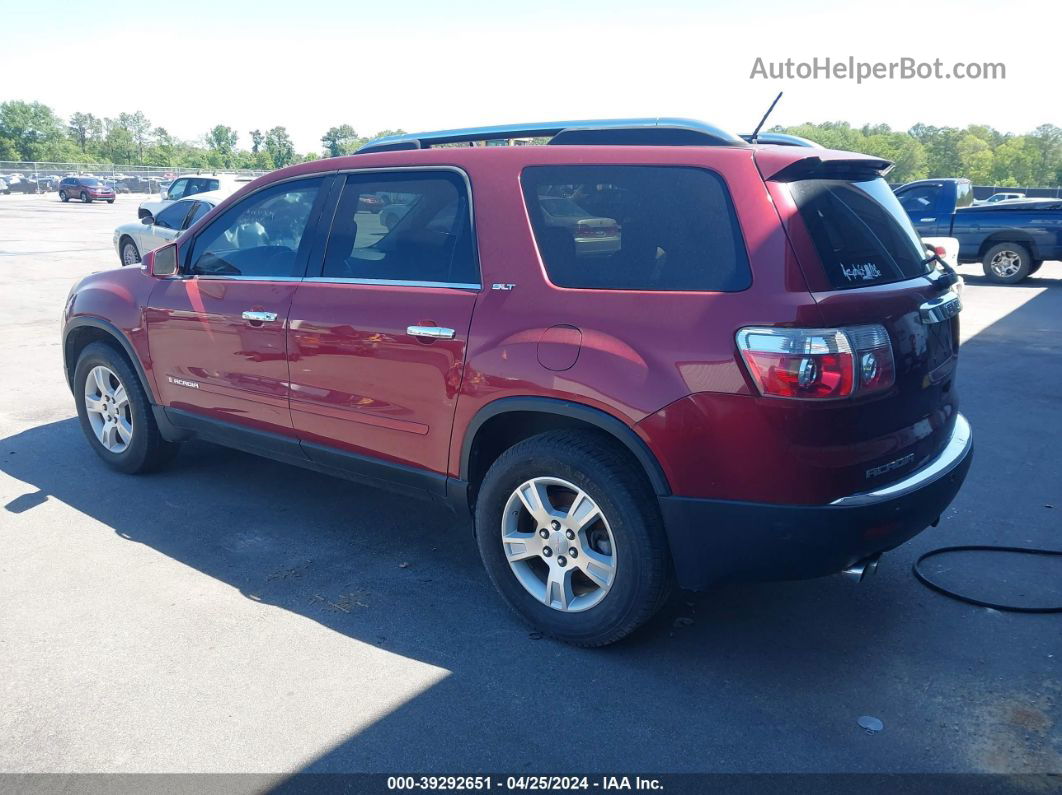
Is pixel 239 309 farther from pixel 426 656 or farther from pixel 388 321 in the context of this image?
pixel 426 656

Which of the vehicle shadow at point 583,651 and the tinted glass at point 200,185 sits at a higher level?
the tinted glass at point 200,185

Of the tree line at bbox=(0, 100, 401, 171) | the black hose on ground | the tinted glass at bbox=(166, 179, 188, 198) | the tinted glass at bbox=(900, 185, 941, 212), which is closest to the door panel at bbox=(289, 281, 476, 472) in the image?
the black hose on ground

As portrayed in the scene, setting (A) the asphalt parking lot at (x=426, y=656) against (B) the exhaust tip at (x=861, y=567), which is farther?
(B) the exhaust tip at (x=861, y=567)

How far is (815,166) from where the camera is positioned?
3.26 metres

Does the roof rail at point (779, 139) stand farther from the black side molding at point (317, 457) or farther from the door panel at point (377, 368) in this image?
the black side molding at point (317, 457)

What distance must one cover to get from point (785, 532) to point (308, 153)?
89.0 meters

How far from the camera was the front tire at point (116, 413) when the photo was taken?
17.5ft

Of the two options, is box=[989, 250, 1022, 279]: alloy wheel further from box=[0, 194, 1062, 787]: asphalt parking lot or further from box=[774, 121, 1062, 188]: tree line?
box=[774, 121, 1062, 188]: tree line

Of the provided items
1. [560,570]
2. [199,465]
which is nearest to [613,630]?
[560,570]

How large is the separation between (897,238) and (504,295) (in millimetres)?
1602

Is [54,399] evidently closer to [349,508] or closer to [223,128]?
[349,508]

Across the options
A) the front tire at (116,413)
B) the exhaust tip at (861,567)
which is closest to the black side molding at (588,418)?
the exhaust tip at (861,567)

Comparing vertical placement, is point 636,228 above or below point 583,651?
above

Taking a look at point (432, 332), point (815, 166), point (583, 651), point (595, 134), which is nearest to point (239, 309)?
point (432, 332)
